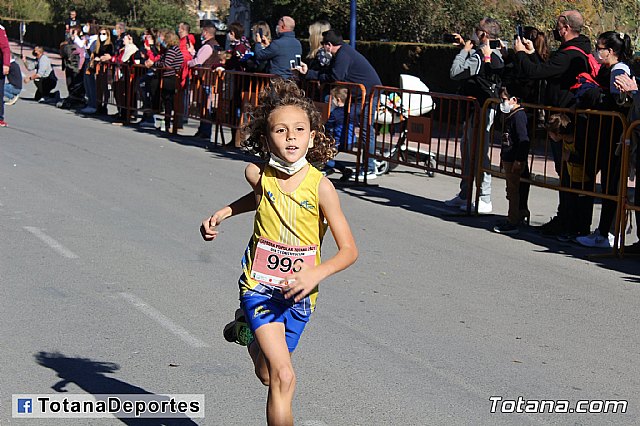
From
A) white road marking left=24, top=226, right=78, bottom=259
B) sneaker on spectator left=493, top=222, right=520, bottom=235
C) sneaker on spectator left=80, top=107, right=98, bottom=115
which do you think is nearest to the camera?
white road marking left=24, top=226, right=78, bottom=259

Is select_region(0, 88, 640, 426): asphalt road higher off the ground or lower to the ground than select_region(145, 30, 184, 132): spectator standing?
lower

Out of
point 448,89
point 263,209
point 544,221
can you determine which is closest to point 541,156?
point 544,221

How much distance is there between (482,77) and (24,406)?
805 cm

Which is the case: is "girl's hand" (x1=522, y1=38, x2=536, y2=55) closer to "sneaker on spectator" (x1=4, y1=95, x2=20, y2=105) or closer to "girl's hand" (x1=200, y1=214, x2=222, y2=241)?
"girl's hand" (x1=200, y1=214, x2=222, y2=241)

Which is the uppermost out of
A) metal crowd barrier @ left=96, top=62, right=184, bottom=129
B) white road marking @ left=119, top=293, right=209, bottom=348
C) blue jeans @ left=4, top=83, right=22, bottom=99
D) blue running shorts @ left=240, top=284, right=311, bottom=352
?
A: blue running shorts @ left=240, top=284, right=311, bottom=352

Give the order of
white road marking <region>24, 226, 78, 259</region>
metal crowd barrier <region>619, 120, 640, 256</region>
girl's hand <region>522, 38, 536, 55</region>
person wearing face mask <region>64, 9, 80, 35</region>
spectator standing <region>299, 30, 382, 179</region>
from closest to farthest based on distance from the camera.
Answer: white road marking <region>24, 226, 78, 259</region> → metal crowd barrier <region>619, 120, 640, 256</region> → girl's hand <region>522, 38, 536, 55</region> → spectator standing <region>299, 30, 382, 179</region> → person wearing face mask <region>64, 9, 80, 35</region>

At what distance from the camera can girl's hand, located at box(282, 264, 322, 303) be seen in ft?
13.9

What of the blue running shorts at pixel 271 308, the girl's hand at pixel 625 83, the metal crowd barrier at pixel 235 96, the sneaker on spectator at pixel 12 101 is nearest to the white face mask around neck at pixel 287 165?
the blue running shorts at pixel 271 308

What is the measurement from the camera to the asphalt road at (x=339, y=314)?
5852mm

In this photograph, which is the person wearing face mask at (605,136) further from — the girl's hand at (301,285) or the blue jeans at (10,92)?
the blue jeans at (10,92)

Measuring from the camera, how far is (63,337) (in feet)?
22.1

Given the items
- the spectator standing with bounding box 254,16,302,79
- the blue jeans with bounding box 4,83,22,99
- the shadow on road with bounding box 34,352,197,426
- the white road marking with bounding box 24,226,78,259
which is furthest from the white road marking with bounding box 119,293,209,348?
the blue jeans with bounding box 4,83,22,99

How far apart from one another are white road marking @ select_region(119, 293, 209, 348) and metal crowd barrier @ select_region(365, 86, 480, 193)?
5.56m

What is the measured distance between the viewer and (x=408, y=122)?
13984mm
